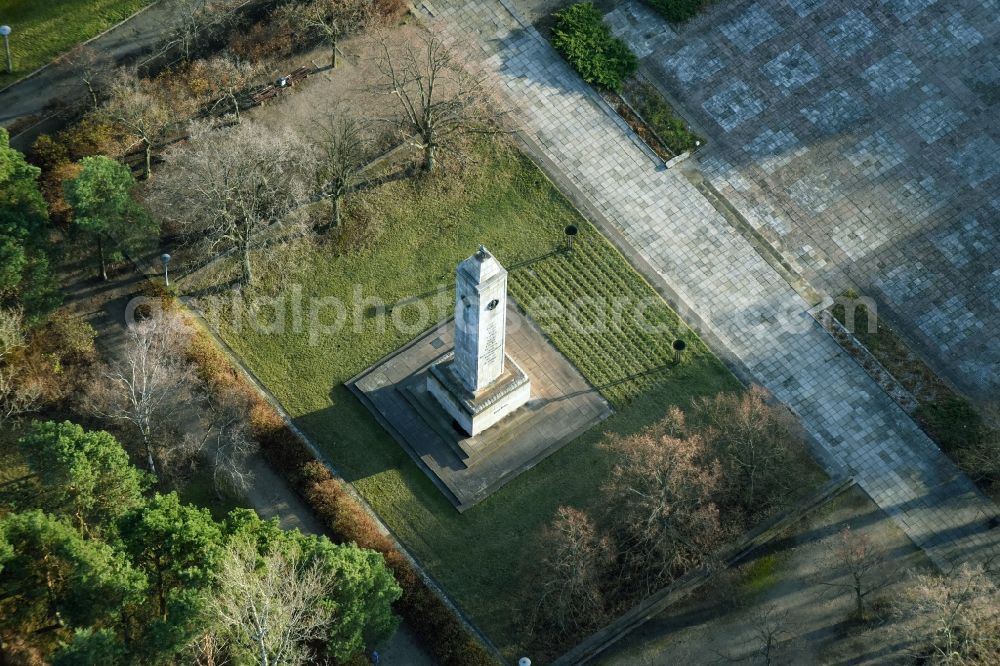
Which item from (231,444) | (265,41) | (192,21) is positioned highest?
(192,21)

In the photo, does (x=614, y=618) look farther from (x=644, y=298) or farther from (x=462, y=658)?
(x=644, y=298)

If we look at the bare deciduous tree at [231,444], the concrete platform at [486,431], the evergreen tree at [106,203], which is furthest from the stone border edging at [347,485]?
the evergreen tree at [106,203]

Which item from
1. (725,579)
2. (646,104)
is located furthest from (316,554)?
(646,104)

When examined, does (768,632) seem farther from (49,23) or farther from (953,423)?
(49,23)

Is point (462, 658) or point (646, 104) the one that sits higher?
point (646, 104)

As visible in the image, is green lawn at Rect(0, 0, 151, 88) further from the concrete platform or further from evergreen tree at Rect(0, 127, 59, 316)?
the concrete platform

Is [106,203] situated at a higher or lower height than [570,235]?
higher

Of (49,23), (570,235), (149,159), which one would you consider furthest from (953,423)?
(49,23)
